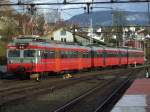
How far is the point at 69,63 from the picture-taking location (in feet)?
170

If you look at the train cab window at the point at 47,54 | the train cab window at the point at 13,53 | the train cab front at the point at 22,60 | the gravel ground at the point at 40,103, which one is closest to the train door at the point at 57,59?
the train cab window at the point at 47,54

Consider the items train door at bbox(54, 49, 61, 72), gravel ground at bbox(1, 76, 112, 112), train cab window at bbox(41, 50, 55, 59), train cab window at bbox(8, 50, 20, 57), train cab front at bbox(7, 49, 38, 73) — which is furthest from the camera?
train door at bbox(54, 49, 61, 72)

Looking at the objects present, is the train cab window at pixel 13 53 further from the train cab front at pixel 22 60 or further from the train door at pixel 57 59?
the train door at pixel 57 59

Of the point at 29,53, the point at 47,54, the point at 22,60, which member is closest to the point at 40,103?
the point at 29,53

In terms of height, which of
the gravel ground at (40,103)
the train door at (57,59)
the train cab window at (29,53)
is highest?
the train cab window at (29,53)

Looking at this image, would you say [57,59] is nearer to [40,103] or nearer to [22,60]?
A: [22,60]

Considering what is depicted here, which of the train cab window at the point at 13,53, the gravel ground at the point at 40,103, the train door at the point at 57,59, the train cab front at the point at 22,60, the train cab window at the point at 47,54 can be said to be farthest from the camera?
the train door at the point at 57,59

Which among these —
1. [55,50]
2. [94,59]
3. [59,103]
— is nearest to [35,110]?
[59,103]

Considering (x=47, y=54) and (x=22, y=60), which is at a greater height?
(x=47, y=54)

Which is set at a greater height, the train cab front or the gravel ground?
the train cab front

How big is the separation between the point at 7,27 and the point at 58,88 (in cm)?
6152

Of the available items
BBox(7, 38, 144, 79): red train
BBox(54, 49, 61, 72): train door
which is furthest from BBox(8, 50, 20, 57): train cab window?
BBox(54, 49, 61, 72): train door

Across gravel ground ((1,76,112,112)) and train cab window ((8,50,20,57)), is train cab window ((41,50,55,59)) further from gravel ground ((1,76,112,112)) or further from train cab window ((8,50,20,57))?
gravel ground ((1,76,112,112))

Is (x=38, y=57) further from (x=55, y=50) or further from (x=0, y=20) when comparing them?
(x=0, y=20)
